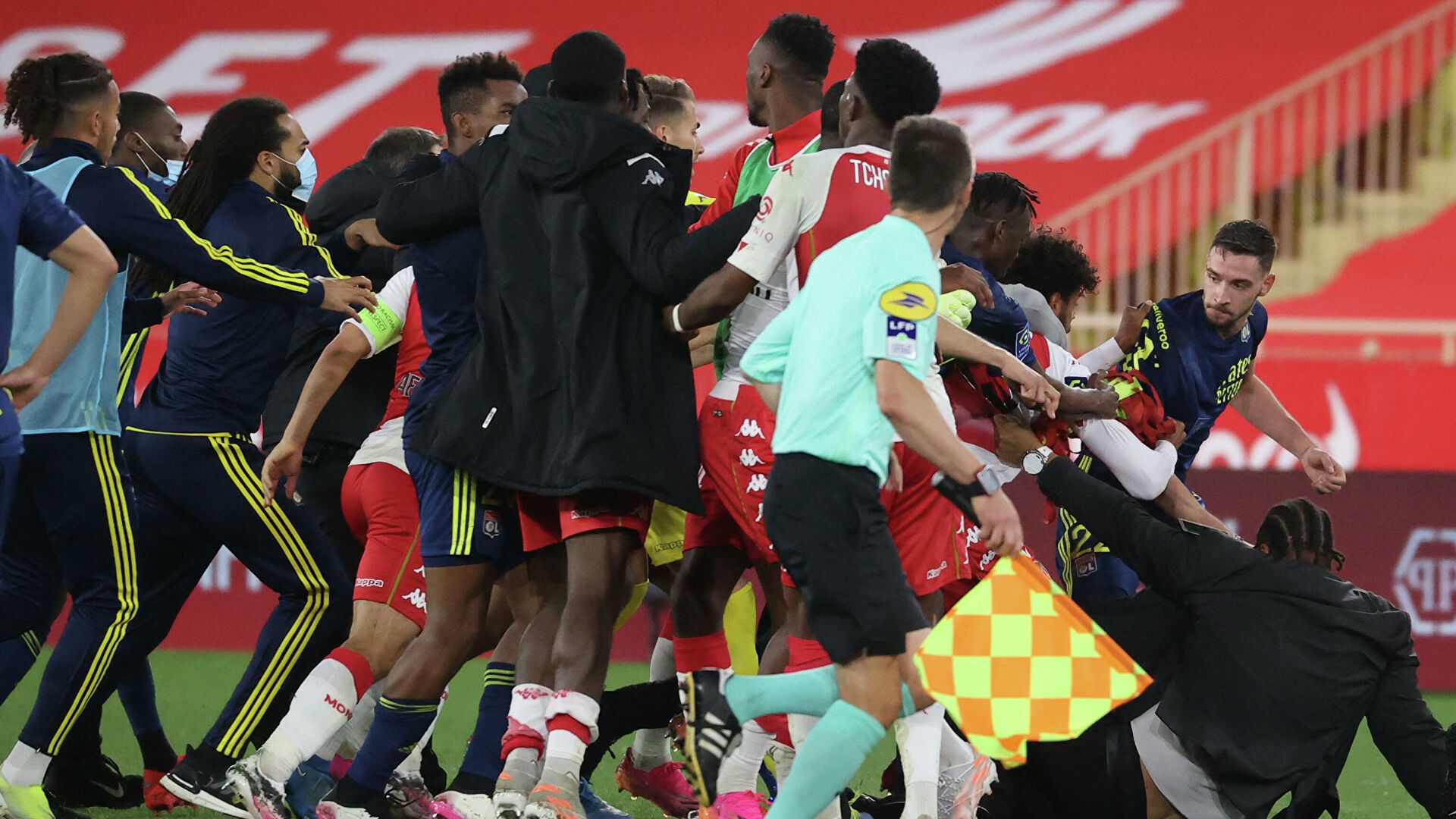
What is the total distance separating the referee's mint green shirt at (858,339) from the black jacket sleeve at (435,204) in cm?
134

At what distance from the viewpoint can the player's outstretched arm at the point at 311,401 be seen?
557 centimetres

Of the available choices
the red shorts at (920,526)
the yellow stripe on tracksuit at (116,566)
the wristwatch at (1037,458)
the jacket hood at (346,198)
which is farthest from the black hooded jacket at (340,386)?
the wristwatch at (1037,458)

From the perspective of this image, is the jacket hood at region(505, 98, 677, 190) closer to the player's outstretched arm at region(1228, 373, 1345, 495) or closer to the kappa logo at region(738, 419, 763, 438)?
the kappa logo at region(738, 419, 763, 438)

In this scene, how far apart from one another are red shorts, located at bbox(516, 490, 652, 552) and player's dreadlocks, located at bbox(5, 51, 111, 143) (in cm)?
175

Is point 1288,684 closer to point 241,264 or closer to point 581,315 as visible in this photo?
point 581,315

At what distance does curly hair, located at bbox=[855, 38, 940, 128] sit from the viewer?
505 centimetres

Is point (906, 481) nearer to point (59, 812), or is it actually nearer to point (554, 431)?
point (554, 431)

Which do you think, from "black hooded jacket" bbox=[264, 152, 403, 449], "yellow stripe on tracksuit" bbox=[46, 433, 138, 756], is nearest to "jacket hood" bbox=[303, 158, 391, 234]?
"black hooded jacket" bbox=[264, 152, 403, 449]

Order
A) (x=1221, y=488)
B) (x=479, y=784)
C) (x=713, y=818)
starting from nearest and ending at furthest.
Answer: (x=713, y=818)
(x=479, y=784)
(x=1221, y=488)

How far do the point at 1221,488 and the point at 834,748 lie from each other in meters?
6.44

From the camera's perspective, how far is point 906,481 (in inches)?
200

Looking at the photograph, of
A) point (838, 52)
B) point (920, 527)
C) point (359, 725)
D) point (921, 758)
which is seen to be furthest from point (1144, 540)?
point (838, 52)

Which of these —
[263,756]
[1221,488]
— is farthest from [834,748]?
[1221,488]

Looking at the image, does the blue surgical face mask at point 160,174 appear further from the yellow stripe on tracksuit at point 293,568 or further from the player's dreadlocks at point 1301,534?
the player's dreadlocks at point 1301,534
